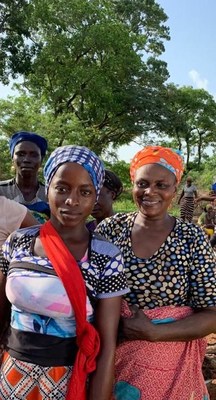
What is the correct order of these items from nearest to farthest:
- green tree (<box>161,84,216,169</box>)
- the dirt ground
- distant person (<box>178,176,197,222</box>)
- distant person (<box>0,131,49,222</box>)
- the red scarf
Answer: the red scarf → the dirt ground → distant person (<box>0,131,49,222</box>) → distant person (<box>178,176,197,222</box>) → green tree (<box>161,84,216,169</box>)

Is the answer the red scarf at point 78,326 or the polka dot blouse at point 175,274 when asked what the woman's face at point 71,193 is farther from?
the polka dot blouse at point 175,274

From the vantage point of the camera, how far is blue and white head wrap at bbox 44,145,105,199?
150cm

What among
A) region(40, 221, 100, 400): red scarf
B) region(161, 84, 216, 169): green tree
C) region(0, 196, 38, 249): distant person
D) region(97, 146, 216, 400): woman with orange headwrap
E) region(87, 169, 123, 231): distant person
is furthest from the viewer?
region(161, 84, 216, 169): green tree

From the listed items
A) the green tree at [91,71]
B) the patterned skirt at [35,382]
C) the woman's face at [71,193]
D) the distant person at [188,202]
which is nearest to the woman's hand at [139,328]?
the patterned skirt at [35,382]

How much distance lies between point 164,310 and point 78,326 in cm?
37

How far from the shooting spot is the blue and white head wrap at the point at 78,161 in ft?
4.93

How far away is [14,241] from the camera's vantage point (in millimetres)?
1543

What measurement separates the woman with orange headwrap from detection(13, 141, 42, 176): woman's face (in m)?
1.57

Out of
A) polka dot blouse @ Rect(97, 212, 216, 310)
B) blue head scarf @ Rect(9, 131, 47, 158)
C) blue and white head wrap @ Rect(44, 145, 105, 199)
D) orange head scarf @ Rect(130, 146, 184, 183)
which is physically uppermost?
blue head scarf @ Rect(9, 131, 47, 158)

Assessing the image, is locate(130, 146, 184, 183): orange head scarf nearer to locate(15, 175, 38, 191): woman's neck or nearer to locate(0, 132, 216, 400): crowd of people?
locate(0, 132, 216, 400): crowd of people

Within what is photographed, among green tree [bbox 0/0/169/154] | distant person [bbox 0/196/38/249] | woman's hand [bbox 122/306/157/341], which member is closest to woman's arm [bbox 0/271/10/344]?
woman's hand [bbox 122/306/157/341]

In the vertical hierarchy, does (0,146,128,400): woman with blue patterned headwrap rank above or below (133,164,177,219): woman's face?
below

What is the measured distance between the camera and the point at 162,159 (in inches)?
67.5

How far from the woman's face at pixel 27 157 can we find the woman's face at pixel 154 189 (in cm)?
152
